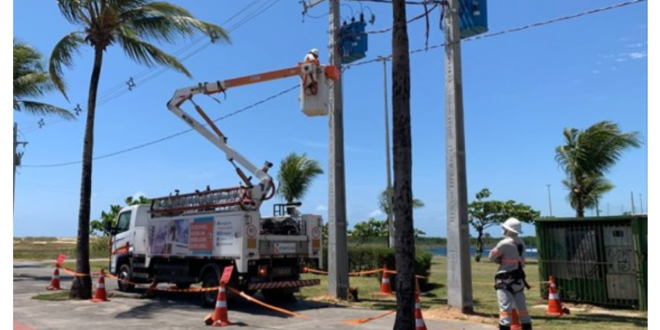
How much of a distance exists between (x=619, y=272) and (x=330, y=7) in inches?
380

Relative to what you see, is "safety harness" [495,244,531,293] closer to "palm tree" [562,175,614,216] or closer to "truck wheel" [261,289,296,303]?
"truck wheel" [261,289,296,303]

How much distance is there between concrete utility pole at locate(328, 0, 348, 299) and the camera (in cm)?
1496

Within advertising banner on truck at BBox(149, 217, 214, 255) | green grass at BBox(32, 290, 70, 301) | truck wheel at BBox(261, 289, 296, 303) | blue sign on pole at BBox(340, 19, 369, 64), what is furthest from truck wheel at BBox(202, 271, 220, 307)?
blue sign on pole at BBox(340, 19, 369, 64)

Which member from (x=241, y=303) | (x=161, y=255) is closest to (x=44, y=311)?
(x=161, y=255)

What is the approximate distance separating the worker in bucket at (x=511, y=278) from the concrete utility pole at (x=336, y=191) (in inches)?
254

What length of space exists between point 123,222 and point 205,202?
189 inches

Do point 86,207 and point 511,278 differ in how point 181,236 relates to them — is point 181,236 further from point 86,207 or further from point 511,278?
point 511,278

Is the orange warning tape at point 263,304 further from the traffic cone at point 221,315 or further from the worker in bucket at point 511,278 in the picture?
the worker in bucket at point 511,278

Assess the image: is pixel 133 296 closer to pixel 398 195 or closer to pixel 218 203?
pixel 218 203

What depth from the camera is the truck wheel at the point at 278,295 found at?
14.4 metres

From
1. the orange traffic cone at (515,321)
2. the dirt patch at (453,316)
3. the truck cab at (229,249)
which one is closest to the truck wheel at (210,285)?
the truck cab at (229,249)

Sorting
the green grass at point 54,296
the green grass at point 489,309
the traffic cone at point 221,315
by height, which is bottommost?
the green grass at point 489,309

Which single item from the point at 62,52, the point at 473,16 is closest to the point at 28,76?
the point at 62,52

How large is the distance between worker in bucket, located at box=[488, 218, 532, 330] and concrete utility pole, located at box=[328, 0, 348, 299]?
6.45 meters
